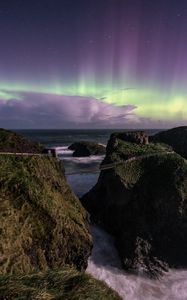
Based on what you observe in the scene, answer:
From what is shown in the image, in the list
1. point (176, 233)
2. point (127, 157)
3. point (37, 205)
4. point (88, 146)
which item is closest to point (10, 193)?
point (37, 205)

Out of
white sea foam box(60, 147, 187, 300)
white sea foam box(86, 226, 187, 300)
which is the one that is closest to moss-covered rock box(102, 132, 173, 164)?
white sea foam box(60, 147, 187, 300)

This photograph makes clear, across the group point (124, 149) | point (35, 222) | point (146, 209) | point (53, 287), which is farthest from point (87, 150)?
point (53, 287)

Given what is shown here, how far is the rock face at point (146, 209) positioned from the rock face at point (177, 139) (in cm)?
1362

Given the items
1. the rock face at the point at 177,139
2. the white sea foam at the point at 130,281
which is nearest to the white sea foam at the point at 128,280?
the white sea foam at the point at 130,281

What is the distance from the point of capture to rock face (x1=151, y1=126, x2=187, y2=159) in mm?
33588

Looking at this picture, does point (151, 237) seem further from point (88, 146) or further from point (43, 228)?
point (88, 146)

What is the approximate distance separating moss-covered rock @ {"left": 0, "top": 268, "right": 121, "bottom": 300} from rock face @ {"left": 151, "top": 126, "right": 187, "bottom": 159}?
92.7 feet

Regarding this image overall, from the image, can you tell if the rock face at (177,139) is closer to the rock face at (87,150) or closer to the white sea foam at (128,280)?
the white sea foam at (128,280)

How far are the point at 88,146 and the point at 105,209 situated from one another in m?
41.2

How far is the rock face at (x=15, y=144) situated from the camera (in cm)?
1135

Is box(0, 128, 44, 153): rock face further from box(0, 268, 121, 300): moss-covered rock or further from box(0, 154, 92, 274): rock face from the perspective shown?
box(0, 268, 121, 300): moss-covered rock

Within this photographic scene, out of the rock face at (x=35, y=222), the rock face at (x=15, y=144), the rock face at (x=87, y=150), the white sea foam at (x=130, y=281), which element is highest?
the rock face at (x=15, y=144)

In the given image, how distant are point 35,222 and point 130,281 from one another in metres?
6.58

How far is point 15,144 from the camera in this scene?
11672 millimetres
